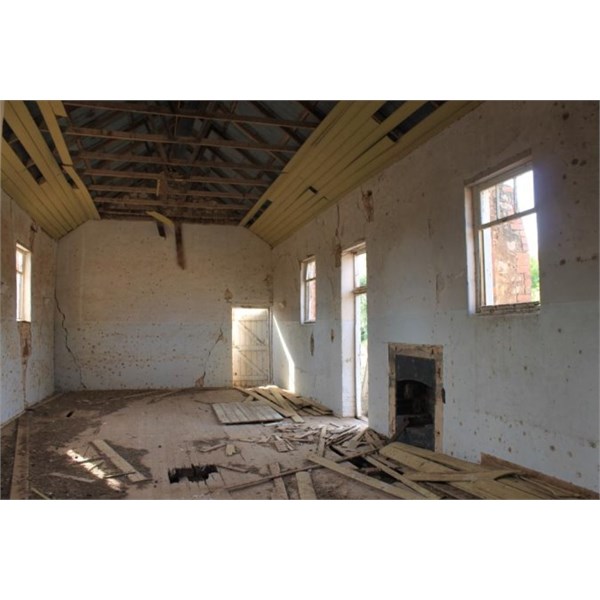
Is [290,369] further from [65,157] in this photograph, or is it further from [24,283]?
[65,157]

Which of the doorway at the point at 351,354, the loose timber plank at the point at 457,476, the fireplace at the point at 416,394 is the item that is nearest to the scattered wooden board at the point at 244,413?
the doorway at the point at 351,354

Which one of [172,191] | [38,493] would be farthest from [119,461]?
[172,191]

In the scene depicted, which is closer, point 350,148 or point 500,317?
point 500,317

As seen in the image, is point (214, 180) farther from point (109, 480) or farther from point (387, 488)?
point (387, 488)

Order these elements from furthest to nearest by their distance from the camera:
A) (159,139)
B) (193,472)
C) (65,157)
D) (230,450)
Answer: (65,157) < (159,139) < (230,450) < (193,472)

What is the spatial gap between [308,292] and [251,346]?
321cm

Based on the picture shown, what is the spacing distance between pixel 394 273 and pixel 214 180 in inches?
168

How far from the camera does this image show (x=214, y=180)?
29.5 ft

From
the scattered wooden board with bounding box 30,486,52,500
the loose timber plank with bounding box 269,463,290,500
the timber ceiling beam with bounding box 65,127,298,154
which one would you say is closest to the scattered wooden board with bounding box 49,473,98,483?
the scattered wooden board with bounding box 30,486,52,500

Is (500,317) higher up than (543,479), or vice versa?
(500,317)

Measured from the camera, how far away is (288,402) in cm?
968

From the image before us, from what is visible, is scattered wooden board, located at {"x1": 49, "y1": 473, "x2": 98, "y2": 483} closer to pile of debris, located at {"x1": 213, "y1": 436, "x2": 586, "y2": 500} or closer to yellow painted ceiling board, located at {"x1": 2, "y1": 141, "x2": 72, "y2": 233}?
pile of debris, located at {"x1": 213, "y1": 436, "x2": 586, "y2": 500}

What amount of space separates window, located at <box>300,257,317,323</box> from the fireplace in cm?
399

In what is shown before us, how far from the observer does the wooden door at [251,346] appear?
12.9 meters
